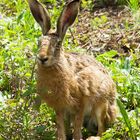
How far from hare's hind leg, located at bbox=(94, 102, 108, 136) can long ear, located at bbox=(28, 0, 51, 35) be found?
2.95 feet

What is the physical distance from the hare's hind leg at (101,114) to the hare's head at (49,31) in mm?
744

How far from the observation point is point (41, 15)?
550cm

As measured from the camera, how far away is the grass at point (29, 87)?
17.0 ft

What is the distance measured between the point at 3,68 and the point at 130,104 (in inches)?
57.2

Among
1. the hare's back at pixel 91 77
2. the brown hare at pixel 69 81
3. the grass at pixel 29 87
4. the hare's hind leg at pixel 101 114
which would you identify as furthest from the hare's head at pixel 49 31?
the hare's hind leg at pixel 101 114

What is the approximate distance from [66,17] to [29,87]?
0.77 meters

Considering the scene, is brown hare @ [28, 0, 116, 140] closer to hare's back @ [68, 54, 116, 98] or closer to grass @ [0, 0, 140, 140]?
hare's back @ [68, 54, 116, 98]

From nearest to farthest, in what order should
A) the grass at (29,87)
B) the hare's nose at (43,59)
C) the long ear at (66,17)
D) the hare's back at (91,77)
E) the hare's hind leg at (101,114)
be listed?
the hare's nose at (43,59), the grass at (29,87), the long ear at (66,17), the hare's back at (91,77), the hare's hind leg at (101,114)

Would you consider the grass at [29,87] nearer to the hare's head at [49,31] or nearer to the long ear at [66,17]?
the hare's head at [49,31]

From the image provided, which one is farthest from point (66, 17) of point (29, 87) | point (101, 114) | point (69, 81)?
point (101, 114)

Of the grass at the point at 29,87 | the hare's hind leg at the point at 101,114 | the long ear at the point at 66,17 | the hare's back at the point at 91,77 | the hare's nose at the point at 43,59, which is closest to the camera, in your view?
the hare's nose at the point at 43,59

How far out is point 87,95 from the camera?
554cm

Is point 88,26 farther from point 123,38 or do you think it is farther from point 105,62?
point 105,62

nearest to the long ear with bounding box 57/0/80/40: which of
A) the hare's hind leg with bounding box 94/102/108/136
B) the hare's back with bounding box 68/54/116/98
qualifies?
the hare's back with bounding box 68/54/116/98
